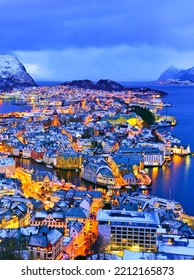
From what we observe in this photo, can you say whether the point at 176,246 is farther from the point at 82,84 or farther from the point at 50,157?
the point at 82,84

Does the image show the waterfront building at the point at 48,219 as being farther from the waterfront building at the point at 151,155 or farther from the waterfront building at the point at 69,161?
the waterfront building at the point at 151,155

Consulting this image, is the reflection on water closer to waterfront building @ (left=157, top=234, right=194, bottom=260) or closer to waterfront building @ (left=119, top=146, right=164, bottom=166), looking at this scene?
waterfront building @ (left=119, top=146, right=164, bottom=166)

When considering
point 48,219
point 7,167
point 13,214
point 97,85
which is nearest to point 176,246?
point 48,219

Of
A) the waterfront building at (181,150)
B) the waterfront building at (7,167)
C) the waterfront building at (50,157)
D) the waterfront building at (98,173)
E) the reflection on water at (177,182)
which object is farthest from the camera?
the waterfront building at (181,150)

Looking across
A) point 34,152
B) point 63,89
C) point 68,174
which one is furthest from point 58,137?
point 63,89

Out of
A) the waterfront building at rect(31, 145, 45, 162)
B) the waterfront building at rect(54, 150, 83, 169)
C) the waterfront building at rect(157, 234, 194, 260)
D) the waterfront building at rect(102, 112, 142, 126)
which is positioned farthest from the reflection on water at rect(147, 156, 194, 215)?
the waterfront building at rect(102, 112, 142, 126)

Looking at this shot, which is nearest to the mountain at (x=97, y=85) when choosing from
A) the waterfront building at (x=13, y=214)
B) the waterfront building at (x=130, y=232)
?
the waterfront building at (x=13, y=214)

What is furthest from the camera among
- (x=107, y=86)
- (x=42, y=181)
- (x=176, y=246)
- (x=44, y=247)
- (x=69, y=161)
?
(x=107, y=86)
